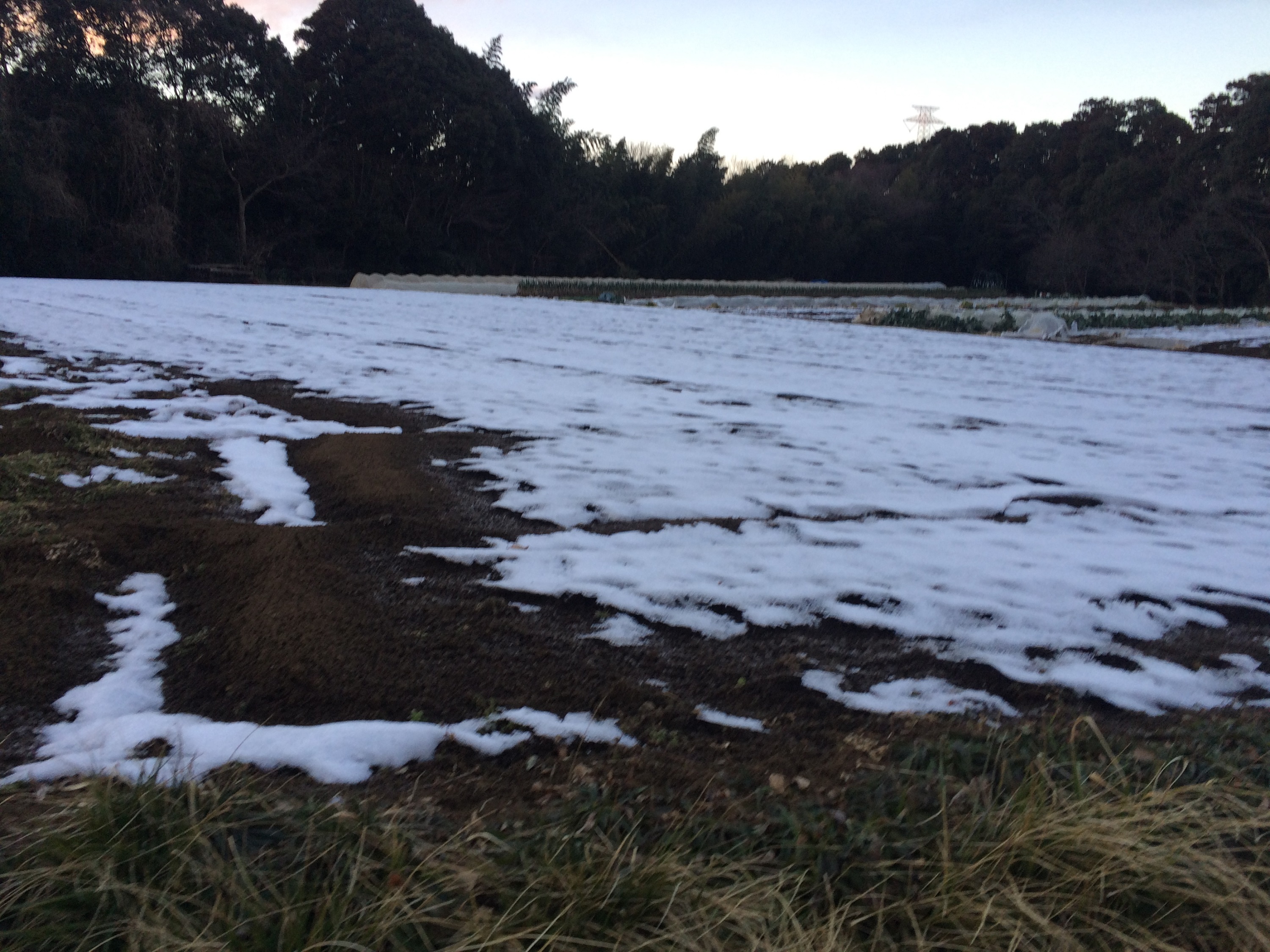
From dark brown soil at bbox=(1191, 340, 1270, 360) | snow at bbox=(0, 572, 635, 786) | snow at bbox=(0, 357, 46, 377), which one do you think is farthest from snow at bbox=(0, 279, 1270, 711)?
dark brown soil at bbox=(1191, 340, 1270, 360)

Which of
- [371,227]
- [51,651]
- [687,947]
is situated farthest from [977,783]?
[371,227]

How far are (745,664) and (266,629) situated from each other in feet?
3.18

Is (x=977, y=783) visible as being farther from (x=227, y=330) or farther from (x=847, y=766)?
(x=227, y=330)

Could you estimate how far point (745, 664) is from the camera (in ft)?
6.13

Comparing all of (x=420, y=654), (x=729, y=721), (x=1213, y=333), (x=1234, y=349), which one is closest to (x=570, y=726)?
(x=729, y=721)

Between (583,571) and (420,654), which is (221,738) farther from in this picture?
(583,571)

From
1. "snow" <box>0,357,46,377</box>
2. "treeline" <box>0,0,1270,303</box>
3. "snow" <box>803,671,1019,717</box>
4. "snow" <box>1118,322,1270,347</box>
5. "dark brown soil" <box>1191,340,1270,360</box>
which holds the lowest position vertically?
"snow" <box>803,671,1019,717</box>

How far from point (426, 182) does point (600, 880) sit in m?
24.0

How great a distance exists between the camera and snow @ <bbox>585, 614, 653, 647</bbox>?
1.94 metres

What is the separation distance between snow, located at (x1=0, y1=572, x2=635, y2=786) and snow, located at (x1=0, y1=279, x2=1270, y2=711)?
0.57 m

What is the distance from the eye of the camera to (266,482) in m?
2.98

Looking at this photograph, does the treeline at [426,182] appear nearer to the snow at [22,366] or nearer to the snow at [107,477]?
the snow at [22,366]

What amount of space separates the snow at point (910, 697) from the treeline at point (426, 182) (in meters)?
19.5

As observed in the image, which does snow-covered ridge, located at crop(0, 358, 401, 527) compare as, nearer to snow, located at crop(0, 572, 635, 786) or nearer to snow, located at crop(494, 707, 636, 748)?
snow, located at crop(0, 572, 635, 786)
